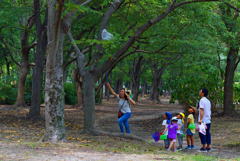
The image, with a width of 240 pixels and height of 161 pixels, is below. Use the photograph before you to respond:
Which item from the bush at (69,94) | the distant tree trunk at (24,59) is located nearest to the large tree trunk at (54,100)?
the distant tree trunk at (24,59)

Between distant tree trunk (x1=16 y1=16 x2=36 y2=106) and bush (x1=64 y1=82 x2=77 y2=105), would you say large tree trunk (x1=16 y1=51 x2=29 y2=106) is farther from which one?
bush (x1=64 y1=82 x2=77 y2=105)

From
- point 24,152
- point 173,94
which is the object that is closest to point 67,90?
point 173,94

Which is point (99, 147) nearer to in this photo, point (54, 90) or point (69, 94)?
point (54, 90)

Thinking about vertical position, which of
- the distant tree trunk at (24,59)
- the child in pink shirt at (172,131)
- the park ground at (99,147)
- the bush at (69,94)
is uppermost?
the distant tree trunk at (24,59)

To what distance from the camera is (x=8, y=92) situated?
71.1 ft

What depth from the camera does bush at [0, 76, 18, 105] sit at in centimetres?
2119

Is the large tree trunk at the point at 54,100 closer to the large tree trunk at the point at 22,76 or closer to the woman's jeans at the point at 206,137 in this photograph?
the woman's jeans at the point at 206,137

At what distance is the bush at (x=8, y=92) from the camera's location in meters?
21.2

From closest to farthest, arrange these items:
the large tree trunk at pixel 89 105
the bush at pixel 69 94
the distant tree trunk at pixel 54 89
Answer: the distant tree trunk at pixel 54 89 → the large tree trunk at pixel 89 105 → the bush at pixel 69 94

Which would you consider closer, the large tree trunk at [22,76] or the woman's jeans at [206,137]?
the woman's jeans at [206,137]

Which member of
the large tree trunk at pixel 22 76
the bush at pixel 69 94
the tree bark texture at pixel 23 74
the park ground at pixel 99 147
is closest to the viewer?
the park ground at pixel 99 147

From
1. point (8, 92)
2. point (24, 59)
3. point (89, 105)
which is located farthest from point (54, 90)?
point (8, 92)

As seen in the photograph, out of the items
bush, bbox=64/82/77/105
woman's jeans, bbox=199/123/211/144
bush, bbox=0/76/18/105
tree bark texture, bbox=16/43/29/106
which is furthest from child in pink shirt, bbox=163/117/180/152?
bush, bbox=64/82/77/105

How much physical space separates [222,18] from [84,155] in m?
11.6
